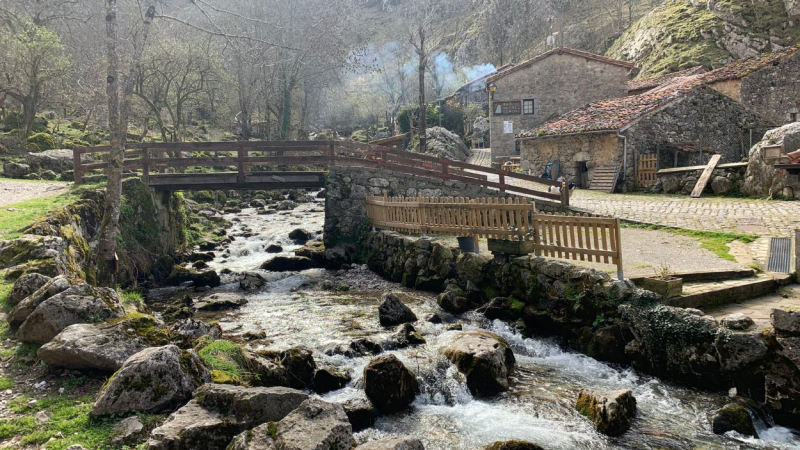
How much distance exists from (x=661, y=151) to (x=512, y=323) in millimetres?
18992

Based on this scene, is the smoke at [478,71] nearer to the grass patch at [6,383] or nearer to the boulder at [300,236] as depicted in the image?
the boulder at [300,236]

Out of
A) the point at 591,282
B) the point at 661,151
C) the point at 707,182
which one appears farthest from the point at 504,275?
the point at 661,151

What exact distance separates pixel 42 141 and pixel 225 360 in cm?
2592

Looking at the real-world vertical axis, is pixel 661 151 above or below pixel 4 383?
above

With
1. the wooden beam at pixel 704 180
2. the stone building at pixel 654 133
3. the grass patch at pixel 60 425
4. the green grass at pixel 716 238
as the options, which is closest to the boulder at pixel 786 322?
the green grass at pixel 716 238

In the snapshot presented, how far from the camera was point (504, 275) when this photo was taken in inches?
458

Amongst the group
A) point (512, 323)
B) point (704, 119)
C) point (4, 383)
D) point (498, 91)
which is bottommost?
point (512, 323)

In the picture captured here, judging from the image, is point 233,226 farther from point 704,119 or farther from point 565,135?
point 704,119

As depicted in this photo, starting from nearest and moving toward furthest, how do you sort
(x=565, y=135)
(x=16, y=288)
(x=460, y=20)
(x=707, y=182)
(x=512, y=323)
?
(x=16, y=288), (x=512, y=323), (x=707, y=182), (x=565, y=135), (x=460, y=20)

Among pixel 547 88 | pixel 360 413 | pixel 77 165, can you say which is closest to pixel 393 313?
pixel 360 413

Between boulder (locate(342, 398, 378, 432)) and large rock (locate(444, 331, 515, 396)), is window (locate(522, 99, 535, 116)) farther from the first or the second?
Answer: boulder (locate(342, 398, 378, 432))

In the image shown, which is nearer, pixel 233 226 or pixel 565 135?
pixel 233 226

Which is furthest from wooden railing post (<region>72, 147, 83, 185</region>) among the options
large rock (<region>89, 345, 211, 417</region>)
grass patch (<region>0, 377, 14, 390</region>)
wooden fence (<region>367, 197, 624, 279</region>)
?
large rock (<region>89, 345, 211, 417</region>)

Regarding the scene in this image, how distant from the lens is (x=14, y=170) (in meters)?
19.7
